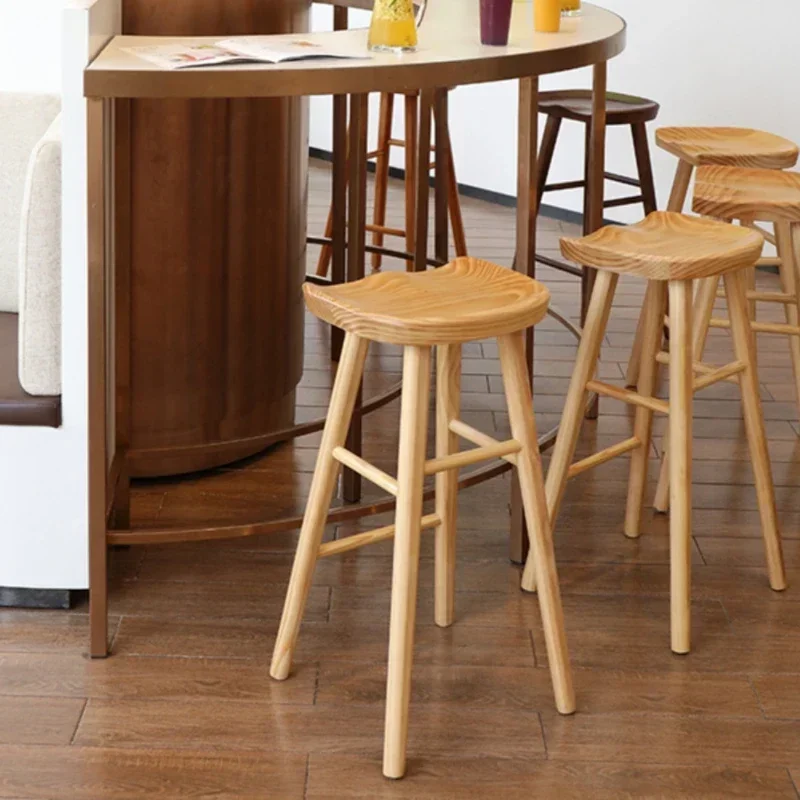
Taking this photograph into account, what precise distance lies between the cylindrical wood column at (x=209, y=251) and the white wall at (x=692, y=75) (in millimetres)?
2646

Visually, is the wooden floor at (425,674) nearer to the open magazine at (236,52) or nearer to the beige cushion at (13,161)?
the beige cushion at (13,161)

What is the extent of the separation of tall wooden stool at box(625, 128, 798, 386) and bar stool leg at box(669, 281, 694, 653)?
3.88 ft

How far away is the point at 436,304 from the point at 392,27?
61cm

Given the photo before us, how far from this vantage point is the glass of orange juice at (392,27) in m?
2.58

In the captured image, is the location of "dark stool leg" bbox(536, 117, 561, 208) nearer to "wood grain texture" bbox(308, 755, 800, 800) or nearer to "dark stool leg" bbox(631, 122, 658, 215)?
"dark stool leg" bbox(631, 122, 658, 215)

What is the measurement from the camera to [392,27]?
258 cm

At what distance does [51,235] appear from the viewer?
2514 millimetres

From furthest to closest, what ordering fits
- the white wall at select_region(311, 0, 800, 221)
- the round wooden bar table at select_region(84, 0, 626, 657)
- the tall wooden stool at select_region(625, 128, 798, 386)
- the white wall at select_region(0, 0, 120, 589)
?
1. the white wall at select_region(311, 0, 800, 221)
2. the tall wooden stool at select_region(625, 128, 798, 386)
3. the white wall at select_region(0, 0, 120, 589)
4. the round wooden bar table at select_region(84, 0, 626, 657)

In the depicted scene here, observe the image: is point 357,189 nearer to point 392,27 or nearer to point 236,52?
point 392,27

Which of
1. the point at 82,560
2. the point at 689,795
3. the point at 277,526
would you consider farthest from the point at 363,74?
the point at 689,795

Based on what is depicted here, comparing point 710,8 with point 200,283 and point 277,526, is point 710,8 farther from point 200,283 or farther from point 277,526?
point 277,526

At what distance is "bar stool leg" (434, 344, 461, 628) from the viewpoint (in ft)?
8.37

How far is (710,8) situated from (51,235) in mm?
3773

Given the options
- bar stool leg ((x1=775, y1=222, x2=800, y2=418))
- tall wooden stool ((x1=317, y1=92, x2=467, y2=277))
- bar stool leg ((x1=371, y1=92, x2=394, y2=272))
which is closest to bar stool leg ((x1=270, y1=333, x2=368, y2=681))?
bar stool leg ((x1=775, y1=222, x2=800, y2=418))
